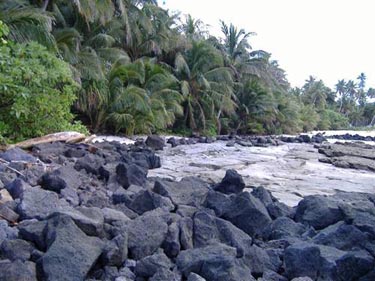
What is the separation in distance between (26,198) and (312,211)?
7.16 ft

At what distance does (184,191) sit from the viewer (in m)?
3.56

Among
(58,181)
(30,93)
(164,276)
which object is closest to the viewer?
(164,276)

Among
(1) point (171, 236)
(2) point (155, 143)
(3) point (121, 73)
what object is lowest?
(2) point (155, 143)

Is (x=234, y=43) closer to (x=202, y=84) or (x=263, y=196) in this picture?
(x=202, y=84)

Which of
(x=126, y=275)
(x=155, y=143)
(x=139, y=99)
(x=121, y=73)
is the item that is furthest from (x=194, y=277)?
(x=121, y=73)

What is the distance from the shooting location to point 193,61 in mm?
19734

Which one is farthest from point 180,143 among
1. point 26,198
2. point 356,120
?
point 356,120

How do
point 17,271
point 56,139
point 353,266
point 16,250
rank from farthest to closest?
point 56,139
point 353,266
point 16,250
point 17,271

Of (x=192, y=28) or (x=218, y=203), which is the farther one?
(x=192, y=28)

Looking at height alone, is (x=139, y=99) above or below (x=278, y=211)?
above

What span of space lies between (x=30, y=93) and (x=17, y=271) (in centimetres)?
492

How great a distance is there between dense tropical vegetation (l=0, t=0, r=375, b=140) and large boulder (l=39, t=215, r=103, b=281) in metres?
3.83

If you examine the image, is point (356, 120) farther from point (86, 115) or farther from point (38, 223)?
point (38, 223)

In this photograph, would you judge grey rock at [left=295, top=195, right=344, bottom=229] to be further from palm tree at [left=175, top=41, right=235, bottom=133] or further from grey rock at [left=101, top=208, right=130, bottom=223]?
palm tree at [left=175, top=41, right=235, bottom=133]
